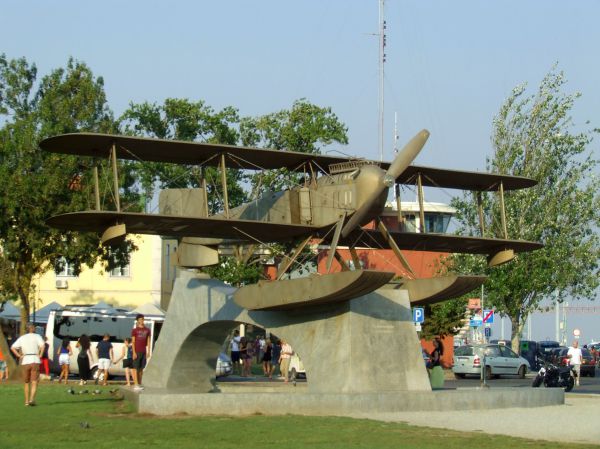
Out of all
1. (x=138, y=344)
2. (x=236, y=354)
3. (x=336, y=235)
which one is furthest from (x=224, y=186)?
(x=236, y=354)

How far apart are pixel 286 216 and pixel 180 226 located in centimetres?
290

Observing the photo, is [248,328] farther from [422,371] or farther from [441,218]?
[422,371]

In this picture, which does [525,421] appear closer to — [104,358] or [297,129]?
[104,358]

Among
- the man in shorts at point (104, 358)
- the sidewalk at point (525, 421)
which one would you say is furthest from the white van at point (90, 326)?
the sidewalk at point (525, 421)

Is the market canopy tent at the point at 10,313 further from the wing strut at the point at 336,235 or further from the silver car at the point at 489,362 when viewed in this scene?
the wing strut at the point at 336,235

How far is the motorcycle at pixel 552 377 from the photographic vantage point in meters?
32.5

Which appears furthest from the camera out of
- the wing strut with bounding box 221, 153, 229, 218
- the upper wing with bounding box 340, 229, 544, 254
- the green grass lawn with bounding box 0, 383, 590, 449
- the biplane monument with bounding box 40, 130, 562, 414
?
the upper wing with bounding box 340, 229, 544, 254

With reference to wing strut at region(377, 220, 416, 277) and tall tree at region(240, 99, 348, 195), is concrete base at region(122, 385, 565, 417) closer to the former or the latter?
wing strut at region(377, 220, 416, 277)

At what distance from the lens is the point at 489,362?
156ft

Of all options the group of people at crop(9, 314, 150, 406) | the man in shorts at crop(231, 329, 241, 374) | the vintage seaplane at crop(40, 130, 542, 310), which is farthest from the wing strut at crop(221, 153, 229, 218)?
the man in shorts at crop(231, 329, 241, 374)

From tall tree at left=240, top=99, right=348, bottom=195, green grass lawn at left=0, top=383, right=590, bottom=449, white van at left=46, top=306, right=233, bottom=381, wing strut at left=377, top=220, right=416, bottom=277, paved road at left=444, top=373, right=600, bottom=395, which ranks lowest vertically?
paved road at left=444, top=373, right=600, bottom=395

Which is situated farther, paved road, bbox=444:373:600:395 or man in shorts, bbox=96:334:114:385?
paved road, bbox=444:373:600:395

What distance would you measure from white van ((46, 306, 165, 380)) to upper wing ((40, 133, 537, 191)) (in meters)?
18.5

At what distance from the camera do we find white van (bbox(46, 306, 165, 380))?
144ft
